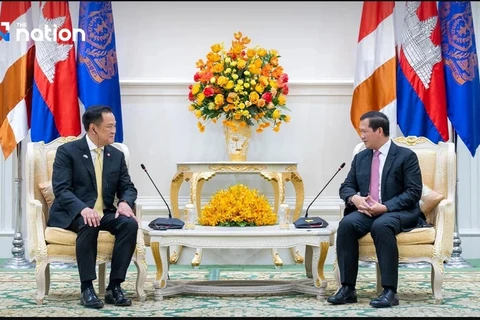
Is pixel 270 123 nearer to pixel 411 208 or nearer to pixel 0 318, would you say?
pixel 411 208

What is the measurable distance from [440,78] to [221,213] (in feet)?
8.12

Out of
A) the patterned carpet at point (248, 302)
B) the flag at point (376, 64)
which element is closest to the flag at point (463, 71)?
the flag at point (376, 64)

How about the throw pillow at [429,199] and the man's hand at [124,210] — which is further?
the throw pillow at [429,199]

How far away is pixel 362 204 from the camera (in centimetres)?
494

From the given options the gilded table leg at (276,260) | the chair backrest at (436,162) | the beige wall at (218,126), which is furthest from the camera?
the beige wall at (218,126)

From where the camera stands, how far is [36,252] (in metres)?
4.82

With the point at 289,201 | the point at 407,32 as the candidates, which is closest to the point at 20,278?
the point at 289,201

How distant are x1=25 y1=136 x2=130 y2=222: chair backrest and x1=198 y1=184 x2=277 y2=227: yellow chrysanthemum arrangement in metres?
0.64

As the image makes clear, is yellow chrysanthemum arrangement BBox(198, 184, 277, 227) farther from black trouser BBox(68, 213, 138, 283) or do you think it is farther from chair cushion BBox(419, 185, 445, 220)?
chair cushion BBox(419, 185, 445, 220)

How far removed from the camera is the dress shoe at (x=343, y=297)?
4.80 meters

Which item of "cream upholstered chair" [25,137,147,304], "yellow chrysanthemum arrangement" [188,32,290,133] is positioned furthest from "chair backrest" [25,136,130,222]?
"yellow chrysanthemum arrangement" [188,32,290,133]

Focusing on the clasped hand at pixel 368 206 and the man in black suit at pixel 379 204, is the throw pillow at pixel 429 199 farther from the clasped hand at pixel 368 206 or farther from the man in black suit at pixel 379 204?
the clasped hand at pixel 368 206

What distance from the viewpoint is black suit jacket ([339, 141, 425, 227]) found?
495 centimetres

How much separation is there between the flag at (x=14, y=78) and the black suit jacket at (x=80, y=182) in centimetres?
181
